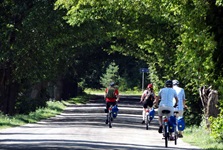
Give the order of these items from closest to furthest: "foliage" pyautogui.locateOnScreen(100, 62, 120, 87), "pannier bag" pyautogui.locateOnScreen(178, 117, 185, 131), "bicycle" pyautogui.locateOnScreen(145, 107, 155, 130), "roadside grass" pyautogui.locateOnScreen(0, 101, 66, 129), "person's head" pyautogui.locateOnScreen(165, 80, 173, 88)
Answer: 1. "person's head" pyautogui.locateOnScreen(165, 80, 173, 88)
2. "pannier bag" pyautogui.locateOnScreen(178, 117, 185, 131)
3. "bicycle" pyautogui.locateOnScreen(145, 107, 155, 130)
4. "roadside grass" pyautogui.locateOnScreen(0, 101, 66, 129)
5. "foliage" pyautogui.locateOnScreen(100, 62, 120, 87)

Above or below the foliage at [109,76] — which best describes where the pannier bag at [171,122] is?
below

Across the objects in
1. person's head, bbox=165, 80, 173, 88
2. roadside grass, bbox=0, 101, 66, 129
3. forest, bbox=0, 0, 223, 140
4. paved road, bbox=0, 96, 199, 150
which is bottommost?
paved road, bbox=0, 96, 199, 150

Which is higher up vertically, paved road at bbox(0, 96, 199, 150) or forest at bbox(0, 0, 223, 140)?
forest at bbox(0, 0, 223, 140)

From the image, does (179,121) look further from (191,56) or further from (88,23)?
(88,23)

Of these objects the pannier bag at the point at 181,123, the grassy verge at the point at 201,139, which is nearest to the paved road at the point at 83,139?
the grassy verge at the point at 201,139

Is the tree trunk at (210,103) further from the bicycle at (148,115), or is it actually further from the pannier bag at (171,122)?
the pannier bag at (171,122)

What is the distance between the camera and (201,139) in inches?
1019

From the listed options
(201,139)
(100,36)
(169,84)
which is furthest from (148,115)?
(100,36)

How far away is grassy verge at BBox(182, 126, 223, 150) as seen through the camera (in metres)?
23.2

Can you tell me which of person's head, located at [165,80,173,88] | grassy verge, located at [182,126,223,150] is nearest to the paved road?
grassy verge, located at [182,126,223,150]

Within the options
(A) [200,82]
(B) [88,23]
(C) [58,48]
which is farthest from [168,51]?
(A) [200,82]

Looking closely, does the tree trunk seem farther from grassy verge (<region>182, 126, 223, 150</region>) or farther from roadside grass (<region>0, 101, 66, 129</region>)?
roadside grass (<region>0, 101, 66, 129</region>)

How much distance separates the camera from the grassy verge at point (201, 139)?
23195 mm

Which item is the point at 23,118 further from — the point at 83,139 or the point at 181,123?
the point at 181,123
